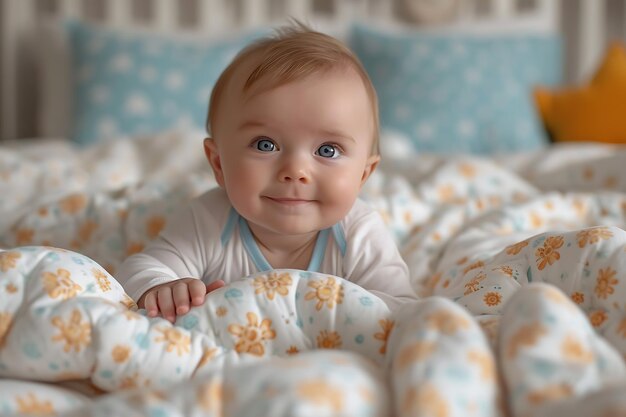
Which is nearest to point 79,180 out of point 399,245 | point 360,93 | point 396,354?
point 399,245

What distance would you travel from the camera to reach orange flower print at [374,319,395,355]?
0.74 metres

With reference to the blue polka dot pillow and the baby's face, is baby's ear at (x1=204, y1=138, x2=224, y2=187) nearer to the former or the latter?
the baby's face

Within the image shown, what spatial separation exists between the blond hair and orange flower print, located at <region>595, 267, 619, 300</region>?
38 centimetres

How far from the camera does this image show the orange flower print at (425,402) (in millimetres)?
564

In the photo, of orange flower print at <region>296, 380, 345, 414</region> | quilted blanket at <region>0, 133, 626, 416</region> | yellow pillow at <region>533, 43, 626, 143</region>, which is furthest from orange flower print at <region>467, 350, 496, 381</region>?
yellow pillow at <region>533, 43, 626, 143</region>

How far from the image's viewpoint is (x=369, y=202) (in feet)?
4.68

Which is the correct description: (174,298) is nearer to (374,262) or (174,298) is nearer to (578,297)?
(374,262)

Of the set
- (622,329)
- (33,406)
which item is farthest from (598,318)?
(33,406)

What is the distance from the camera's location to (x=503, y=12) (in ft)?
9.36

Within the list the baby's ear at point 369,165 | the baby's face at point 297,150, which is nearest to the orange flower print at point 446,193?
the baby's ear at point 369,165

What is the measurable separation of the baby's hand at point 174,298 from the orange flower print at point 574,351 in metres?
0.40

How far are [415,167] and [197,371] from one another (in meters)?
1.12

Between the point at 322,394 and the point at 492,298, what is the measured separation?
371 millimetres

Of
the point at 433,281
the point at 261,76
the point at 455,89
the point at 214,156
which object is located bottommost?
the point at 433,281
